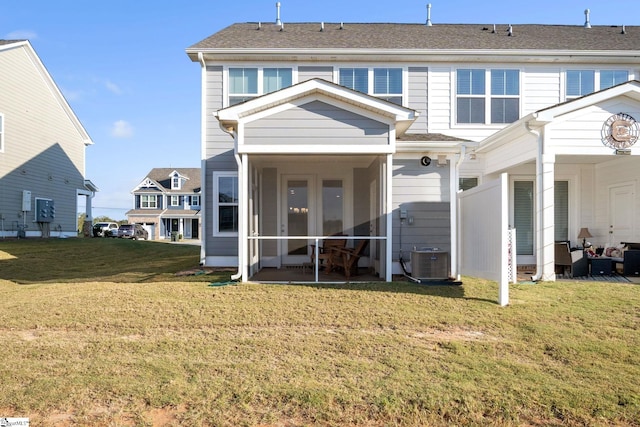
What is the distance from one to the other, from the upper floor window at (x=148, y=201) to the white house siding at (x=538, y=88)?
36.2 metres

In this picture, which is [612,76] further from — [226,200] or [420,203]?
[226,200]

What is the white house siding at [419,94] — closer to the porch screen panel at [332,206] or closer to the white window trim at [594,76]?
the porch screen panel at [332,206]

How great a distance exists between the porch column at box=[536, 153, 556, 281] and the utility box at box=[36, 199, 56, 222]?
20392mm

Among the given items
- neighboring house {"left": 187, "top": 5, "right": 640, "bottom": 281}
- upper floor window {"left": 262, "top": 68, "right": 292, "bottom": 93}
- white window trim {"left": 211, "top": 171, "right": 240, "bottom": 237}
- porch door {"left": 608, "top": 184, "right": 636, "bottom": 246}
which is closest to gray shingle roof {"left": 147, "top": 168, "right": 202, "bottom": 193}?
neighboring house {"left": 187, "top": 5, "right": 640, "bottom": 281}

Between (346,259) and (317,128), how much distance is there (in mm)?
2860

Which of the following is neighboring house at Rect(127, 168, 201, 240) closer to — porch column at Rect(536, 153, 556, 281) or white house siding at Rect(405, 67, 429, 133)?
white house siding at Rect(405, 67, 429, 133)

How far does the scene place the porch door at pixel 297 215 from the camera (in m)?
10.9

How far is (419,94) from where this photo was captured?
37.3 feet

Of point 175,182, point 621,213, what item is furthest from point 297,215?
point 175,182

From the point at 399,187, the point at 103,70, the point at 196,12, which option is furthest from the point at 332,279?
the point at 103,70

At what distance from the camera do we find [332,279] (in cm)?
872

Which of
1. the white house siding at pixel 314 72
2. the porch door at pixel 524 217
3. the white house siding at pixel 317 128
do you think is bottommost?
the porch door at pixel 524 217

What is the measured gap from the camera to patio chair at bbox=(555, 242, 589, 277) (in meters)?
8.91

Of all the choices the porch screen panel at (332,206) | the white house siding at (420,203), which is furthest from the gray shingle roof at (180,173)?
the white house siding at (420,203)
